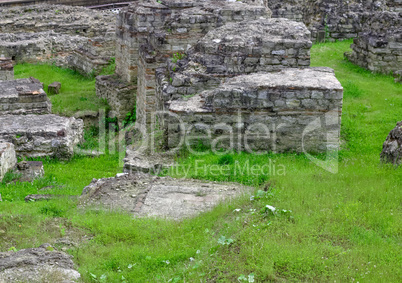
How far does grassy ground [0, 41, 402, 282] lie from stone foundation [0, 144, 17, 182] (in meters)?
1.71

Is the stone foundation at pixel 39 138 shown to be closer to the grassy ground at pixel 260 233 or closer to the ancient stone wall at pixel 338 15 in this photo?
the grassy ground at pixel 260 233

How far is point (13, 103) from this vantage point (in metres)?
10.6

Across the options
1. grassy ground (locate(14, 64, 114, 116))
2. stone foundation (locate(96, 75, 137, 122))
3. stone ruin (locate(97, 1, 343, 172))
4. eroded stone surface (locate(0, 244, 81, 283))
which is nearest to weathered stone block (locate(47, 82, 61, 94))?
grassy ground (locate(14, 64, 114, 116))

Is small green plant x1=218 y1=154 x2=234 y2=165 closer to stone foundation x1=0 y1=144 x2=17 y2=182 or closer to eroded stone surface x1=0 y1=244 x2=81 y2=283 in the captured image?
eroded stone surface x1=0 y1=244 x2=81 y2=283

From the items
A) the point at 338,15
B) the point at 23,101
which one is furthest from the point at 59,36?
the point at 338,15

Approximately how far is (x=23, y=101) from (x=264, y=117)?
615 centimetres

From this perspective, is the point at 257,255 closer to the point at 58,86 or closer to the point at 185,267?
the point at 185,267

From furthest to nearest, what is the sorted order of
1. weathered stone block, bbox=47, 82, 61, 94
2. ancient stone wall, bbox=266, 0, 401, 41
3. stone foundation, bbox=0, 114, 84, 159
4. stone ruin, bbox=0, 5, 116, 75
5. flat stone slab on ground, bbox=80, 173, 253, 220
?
ancient stone wall, bbox=266, 0, 401, 41, stone ruin, bbox=0, 5, 116, 75, weathered stone block, bbox=47, 82, 61, 94, stone foundation, bbox=0, 114, 84, 159, flat stone slab on ground, bbox=80, 173, 253, 220

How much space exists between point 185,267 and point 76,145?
6.06 meters

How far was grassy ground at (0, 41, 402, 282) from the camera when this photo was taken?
3.86 m

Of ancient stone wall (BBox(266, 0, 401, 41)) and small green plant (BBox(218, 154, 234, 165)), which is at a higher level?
ancient stone wall (BBox(266, 0, 401, 41))

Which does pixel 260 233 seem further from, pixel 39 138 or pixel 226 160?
pixel 39 138

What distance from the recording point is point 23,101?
1072 centimetres

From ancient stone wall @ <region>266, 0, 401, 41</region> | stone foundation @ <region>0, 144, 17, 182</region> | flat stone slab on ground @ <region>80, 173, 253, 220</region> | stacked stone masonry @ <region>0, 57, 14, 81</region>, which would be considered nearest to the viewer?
flat stone slab on ground @ <region>80, 173, 253, 220</region>
